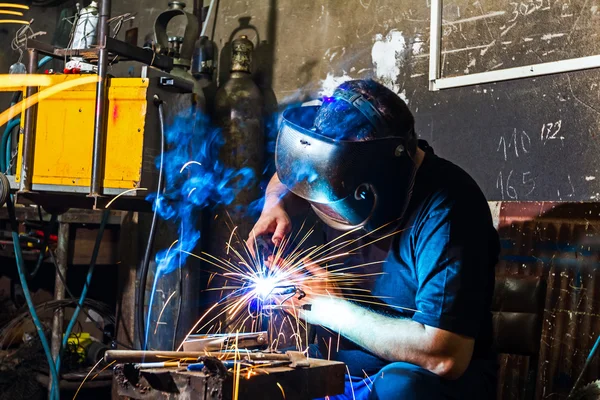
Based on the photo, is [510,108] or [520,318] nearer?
[520,318]

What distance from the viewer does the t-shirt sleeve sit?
80.3 inches

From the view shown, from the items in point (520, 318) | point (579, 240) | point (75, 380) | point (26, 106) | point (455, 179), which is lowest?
point (75, 380)

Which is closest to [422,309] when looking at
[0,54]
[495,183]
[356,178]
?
[356,178]

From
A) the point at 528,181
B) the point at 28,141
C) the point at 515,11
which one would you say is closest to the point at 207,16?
the point at 28,141

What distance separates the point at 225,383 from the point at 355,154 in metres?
0.81

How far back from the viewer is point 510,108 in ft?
11.0

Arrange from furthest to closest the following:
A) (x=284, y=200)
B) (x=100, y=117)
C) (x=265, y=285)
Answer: (x=100, y=117) → (x=284, y=200) → (x=265, y=285)

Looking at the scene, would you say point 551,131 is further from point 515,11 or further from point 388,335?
point 388,335

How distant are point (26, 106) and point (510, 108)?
2.61 metres

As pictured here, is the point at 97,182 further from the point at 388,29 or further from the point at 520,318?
the point at 520,318

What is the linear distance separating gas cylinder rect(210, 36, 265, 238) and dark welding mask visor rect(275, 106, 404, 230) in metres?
2.17

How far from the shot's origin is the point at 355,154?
212 centimetres

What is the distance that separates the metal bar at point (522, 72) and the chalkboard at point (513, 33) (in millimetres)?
30

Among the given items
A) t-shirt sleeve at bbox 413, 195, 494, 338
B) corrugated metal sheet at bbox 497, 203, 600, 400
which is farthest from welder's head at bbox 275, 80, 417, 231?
corrugated metal sheet at bbox 497, 203, 600, 400
